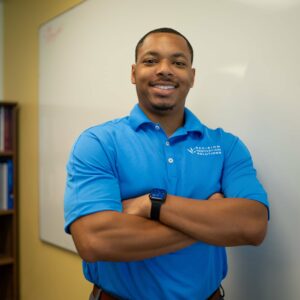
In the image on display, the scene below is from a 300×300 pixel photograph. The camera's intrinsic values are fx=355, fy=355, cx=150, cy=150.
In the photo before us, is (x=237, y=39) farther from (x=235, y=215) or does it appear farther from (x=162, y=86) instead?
(x=235, y=215)

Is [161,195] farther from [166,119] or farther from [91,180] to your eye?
Result: [166,119]

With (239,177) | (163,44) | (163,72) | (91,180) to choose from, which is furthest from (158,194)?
(163,44)

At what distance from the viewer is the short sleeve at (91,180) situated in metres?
1.12

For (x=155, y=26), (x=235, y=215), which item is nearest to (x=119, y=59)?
(x=155, y=26)

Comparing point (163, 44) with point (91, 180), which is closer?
point (91, 180)

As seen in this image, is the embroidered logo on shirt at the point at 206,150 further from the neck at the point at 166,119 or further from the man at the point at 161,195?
the neck at the point at 166,119

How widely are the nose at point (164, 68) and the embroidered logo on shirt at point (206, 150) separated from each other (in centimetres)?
29

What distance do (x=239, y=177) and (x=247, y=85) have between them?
45cm

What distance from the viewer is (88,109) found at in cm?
234

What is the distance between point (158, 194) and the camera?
3.74 feet

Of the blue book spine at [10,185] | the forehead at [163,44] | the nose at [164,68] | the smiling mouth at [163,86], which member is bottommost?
the blue book spine at [10,185]

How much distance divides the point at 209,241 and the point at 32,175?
2.21m

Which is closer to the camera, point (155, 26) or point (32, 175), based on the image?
point (155, 26)

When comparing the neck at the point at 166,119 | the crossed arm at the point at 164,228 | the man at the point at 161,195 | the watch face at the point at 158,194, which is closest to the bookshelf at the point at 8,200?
the man at the point at 161,195
